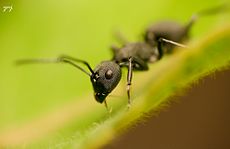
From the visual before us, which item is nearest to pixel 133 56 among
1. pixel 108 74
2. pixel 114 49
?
pixel 114 49

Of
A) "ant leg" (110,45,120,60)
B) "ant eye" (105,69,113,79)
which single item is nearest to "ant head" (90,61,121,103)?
"ant eye" (105,69,113,79)

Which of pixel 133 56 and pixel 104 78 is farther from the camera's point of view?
pixel 133 56

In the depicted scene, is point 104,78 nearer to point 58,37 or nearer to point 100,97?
point 100,97

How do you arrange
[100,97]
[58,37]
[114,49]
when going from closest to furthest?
[100,97] < [58,37] < [114,49]

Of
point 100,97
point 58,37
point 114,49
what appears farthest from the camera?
point 114,49

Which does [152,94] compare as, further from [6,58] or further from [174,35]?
[174,35]

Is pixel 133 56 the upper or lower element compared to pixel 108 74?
upper

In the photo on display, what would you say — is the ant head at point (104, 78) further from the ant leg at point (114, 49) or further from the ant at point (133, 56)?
the ant leg at point (114, 49)
